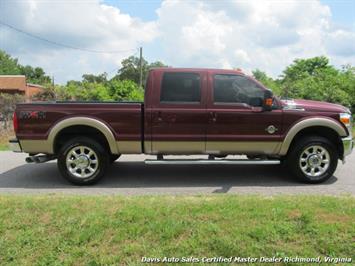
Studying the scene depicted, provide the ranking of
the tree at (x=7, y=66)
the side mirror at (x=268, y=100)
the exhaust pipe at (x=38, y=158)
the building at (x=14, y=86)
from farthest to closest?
the tree at (x=7, y=66) → the building at (x=14, y=86) → the exhaust pipe at (x=38, y=158) → the side mirror at (x=268, y=100)

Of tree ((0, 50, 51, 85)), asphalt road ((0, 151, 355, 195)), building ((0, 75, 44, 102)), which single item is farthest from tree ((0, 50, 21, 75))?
asphalt road ((0, 151, 355, 195))

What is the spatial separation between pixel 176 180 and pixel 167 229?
284 centimetres

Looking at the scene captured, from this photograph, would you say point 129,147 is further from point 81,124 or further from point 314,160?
point 314,160

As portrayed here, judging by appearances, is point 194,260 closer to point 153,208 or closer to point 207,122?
point 153,208

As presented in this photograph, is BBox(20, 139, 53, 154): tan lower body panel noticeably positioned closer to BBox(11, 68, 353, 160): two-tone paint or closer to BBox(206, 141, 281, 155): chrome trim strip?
BBox(11, 68, 353, 160): two-tone paint

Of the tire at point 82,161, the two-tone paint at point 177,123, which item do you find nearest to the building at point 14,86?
the two-tone paint at point 177,123

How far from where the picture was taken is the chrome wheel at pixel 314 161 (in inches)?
251

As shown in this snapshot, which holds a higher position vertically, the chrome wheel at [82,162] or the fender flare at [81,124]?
the fender flare at [81,124]

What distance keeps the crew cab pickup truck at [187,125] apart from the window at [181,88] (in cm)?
2

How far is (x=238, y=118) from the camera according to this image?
628cm

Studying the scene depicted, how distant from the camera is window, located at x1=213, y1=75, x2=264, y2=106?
6.30 meters

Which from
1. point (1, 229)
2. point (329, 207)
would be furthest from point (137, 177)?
point (329, 207)

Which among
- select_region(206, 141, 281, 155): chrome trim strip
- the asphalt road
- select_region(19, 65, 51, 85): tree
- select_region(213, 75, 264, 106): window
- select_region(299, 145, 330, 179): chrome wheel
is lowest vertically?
the asphalt road

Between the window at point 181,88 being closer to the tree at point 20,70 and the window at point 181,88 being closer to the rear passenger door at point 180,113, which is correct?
the rear passenger door at point 180,113
